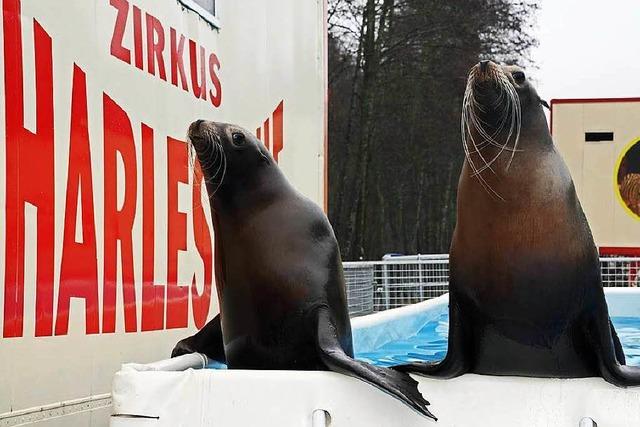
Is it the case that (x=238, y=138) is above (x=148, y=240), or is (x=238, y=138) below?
above

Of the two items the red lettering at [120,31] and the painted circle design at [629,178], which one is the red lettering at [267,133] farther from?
the painted circle design at [629,178]

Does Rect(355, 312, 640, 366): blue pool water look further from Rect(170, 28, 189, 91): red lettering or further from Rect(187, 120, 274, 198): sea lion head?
Rect(187, 120, 274, 198): sea lion head

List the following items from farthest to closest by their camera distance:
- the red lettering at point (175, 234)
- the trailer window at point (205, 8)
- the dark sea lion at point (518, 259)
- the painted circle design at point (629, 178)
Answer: the painted circle design at point (629, 178)
the trailer window at point (205, 8)
the red lettering at point (175, 234)
the dark sea lion at point (518, 259)

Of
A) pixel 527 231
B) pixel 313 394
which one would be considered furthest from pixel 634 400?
pixel 313 394

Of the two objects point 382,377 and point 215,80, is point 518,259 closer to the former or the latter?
point 382,377

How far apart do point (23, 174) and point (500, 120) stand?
1315mm

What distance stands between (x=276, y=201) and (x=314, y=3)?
10.3 feet

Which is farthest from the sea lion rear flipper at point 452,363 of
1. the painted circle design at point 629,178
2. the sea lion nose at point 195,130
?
the painted circle design at point 629,178

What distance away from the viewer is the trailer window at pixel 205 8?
3.91 m

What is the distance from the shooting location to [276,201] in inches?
114

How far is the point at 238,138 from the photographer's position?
2.81 m

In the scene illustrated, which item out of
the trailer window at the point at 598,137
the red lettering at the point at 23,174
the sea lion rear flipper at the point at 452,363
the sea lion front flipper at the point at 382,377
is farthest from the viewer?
the trailer window at the point at 598,137

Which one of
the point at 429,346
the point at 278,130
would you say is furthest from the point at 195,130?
the point at 429,346

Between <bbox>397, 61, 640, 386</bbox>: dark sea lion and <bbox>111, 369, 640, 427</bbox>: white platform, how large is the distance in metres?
0.15
